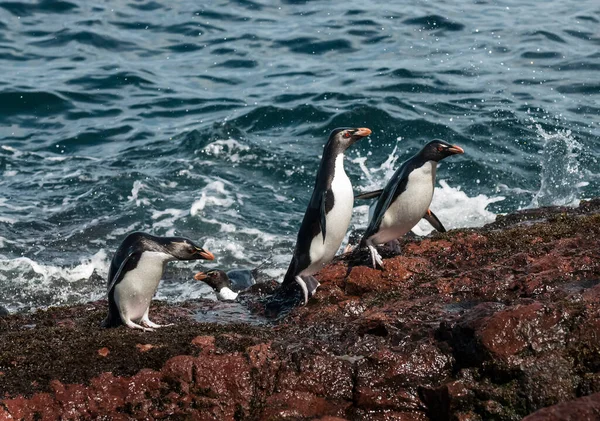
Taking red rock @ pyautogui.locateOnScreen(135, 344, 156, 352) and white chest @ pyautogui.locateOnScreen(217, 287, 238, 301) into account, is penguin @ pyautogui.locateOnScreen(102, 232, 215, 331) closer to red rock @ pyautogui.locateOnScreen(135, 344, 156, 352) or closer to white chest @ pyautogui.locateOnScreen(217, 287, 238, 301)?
red rock @ pyautogui.locateOnScreen(135, 344, 156, 352)

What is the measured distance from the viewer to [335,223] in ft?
22.9

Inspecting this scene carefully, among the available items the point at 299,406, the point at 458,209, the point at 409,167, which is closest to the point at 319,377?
the point at 299,406

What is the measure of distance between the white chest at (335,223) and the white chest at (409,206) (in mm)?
302

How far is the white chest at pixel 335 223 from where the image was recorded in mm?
6863

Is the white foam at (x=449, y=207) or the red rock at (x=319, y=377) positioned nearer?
the red rock at (x=319, y=377)

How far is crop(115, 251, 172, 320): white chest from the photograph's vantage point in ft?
20.3

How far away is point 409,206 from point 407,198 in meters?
0.07

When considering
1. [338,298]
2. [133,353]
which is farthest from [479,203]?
[133,353]

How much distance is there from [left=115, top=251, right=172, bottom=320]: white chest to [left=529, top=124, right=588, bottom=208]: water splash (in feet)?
23.8

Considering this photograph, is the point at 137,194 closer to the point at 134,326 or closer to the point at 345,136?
the point at 345,136

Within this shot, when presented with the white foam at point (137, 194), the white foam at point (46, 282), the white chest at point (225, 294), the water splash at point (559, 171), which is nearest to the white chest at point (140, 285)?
the white chest at point (225, 294)

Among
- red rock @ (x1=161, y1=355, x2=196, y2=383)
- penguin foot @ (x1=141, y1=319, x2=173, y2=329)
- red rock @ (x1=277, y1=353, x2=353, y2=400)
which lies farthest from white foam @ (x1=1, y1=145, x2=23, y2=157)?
red rock @ (x1=277, y1=353, x2=353, y2=400)

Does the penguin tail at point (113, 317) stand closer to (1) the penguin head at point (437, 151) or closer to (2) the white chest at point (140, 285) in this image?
(2) the white chest at point (140, 285)

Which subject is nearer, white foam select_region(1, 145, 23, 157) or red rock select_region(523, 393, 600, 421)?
red rock select_region(523, 393, 600, 421)
